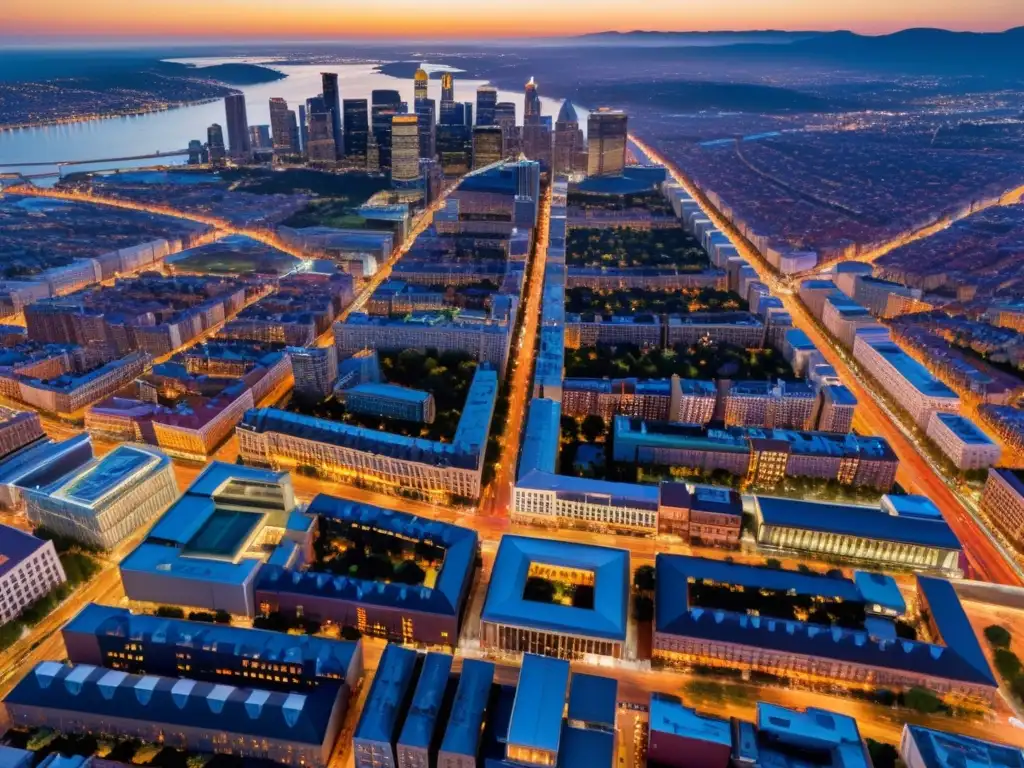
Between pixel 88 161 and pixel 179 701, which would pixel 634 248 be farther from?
pixel 88 161

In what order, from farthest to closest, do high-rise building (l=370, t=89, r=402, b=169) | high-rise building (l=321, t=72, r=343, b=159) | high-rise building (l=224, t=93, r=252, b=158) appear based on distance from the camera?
high-rise building (l=224, t=93, r=252, b=158) < high-rise building (l=321, t=72, r=343, b=159) < high-rise building (l=370, t=89, r=402, b=169)

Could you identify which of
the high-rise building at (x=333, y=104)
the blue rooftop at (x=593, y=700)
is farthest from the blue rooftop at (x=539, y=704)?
the high-rise building at (x=333, y=104)

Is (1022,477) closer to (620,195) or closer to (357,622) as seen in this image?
(357,622)

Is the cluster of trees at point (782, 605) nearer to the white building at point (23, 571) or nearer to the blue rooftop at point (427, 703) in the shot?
the blue rooftop at point (427, 703)

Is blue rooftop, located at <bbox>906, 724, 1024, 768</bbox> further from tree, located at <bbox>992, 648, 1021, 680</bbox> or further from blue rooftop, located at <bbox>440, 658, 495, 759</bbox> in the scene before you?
blue rooftop, located at <bbox>440, 658, 495, 759</bbox>

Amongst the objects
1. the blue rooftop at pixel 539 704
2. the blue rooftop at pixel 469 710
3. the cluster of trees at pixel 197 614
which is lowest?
the cluster of trees at pixel 197 614

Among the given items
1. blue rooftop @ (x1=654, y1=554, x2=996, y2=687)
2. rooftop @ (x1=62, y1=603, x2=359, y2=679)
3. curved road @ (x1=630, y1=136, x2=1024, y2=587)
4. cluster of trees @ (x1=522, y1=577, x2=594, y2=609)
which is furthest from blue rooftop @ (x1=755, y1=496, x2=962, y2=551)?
rooftop @ (x1=62, y1=603, x2=359, y2=679)
